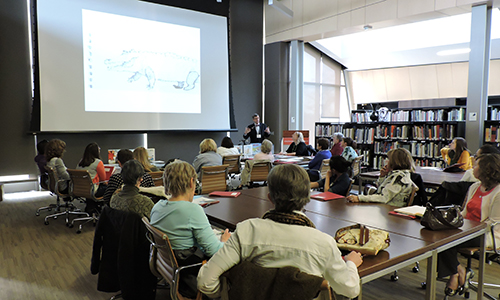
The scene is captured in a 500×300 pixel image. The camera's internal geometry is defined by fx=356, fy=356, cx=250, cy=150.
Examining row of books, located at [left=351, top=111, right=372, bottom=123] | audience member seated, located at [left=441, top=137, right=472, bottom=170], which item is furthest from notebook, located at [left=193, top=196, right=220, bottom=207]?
row of books, located at [left=351, top=111, right=372, bottom=123]

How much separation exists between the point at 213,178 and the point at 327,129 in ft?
19.6

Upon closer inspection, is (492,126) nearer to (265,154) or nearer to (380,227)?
(265,154)

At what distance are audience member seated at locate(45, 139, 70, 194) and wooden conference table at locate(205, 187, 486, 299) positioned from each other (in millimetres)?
2918

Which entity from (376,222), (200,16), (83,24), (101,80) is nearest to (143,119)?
(101,80)

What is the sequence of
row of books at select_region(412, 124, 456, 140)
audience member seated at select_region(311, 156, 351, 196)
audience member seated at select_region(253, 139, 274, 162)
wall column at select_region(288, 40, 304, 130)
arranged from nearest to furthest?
1. audience member seated at select_region(311, 156, 351, 196)
2. audience member seated at select_region(253, 139, 274, 162)
3. row of books at select_region(412, 124, 456, 140)
4. wall column at select_region(288, 40, 304, 130)

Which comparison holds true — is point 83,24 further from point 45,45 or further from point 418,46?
point 418,46

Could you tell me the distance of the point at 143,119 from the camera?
25.5 feet

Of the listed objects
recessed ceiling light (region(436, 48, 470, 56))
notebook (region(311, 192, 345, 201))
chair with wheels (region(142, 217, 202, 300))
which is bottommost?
chair with wheels (region(142, 217, 202, 300))

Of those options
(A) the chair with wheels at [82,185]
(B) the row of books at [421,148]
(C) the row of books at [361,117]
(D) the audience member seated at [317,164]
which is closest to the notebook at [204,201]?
(A) the chair with wheels at [82,185]

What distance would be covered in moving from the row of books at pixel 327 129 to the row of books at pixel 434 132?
83.1 inches

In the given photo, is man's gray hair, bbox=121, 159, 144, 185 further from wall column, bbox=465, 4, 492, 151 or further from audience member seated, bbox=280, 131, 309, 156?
wall column, bbox=465, 4, 492, 151

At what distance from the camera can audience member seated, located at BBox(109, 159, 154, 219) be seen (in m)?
2.46

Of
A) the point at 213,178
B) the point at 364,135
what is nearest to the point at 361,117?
the point at 364,135

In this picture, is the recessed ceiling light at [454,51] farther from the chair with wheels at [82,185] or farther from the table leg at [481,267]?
the chair with wheels at [82,185]
